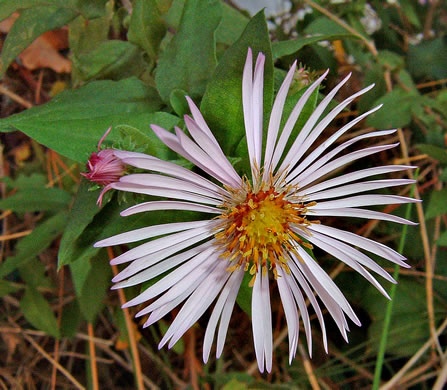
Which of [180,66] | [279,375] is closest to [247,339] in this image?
[279,375]

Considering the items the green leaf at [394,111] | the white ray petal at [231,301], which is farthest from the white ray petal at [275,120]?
the green leaf at [394,111]

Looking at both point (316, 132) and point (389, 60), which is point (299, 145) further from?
point (389, 60)

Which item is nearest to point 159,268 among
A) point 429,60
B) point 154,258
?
point 154,258

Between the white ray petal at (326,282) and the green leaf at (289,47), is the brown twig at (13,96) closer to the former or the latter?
the green leaf at (289,47)

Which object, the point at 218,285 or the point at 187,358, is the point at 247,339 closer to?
the point at 187,358

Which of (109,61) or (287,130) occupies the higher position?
(109,61)

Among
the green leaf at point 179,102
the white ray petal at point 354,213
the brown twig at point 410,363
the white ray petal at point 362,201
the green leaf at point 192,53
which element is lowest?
the brown twig at point 410,363
